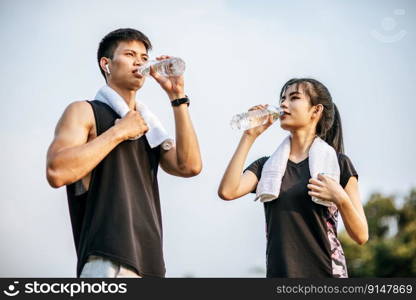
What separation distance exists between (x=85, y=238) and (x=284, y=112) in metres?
2.07

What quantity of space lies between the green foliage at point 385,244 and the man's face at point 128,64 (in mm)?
34877

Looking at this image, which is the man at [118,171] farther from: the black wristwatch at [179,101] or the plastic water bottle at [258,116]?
the plastic water bottle at [258,116]

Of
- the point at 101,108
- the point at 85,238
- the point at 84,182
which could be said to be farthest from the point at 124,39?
the point at 85,238

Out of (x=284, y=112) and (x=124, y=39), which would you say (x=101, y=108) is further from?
(x=284, y=112)

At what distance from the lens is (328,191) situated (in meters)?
5.41

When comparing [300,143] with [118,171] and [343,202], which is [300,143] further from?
[118,171]

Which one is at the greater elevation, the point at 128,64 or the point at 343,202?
the point at 128,64

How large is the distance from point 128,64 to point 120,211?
122 centimetres

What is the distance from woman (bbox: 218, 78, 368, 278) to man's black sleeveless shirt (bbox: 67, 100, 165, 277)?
0.90m

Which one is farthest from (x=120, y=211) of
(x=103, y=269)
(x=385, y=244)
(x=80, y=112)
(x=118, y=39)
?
(x=385, y=244)

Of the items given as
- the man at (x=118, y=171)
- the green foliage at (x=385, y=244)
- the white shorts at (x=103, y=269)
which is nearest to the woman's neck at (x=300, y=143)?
the man at (x=118, y=171)

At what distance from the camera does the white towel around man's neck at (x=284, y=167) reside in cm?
562

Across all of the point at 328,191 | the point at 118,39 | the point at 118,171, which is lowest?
the point at 328,191

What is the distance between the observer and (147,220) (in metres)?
4.86
